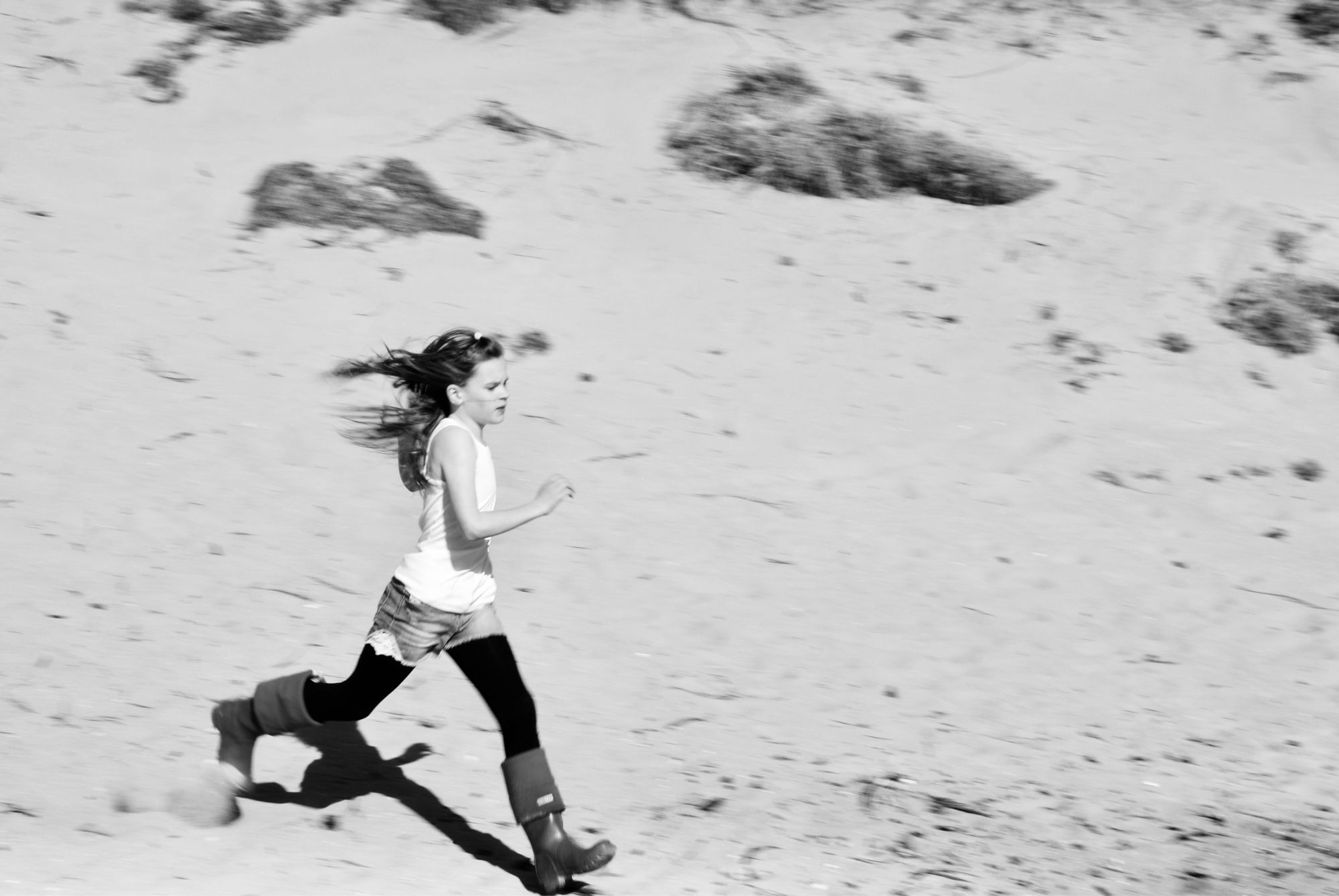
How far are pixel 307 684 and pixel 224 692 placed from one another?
4.07ft

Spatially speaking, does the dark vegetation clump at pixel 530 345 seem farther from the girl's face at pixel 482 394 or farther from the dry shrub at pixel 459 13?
the dry shrub at pixel 459 13

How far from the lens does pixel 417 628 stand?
394 cm

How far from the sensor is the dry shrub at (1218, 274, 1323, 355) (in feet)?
29.0

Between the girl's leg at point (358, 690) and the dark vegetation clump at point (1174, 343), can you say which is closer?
the girl's leg at point (358, 690)

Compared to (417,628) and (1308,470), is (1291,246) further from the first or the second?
(417,628)

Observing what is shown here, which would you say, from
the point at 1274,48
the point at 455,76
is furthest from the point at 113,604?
the point at 1274,48

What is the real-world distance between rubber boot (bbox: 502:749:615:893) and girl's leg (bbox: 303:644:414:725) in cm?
41

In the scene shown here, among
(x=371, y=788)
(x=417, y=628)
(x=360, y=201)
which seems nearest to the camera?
(x=417, y=628)

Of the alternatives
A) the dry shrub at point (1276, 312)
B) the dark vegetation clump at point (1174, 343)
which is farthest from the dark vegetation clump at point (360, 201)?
the dry shrub at point (1276, 312)

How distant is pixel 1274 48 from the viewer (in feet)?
39.1

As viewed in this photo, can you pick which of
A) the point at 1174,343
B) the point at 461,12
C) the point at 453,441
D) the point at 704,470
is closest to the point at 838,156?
the point at 1174,343

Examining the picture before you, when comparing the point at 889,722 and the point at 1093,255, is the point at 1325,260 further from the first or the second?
the point at 889,722

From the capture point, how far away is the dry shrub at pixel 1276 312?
29.0 ft

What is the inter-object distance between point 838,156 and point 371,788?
22.2 ft
